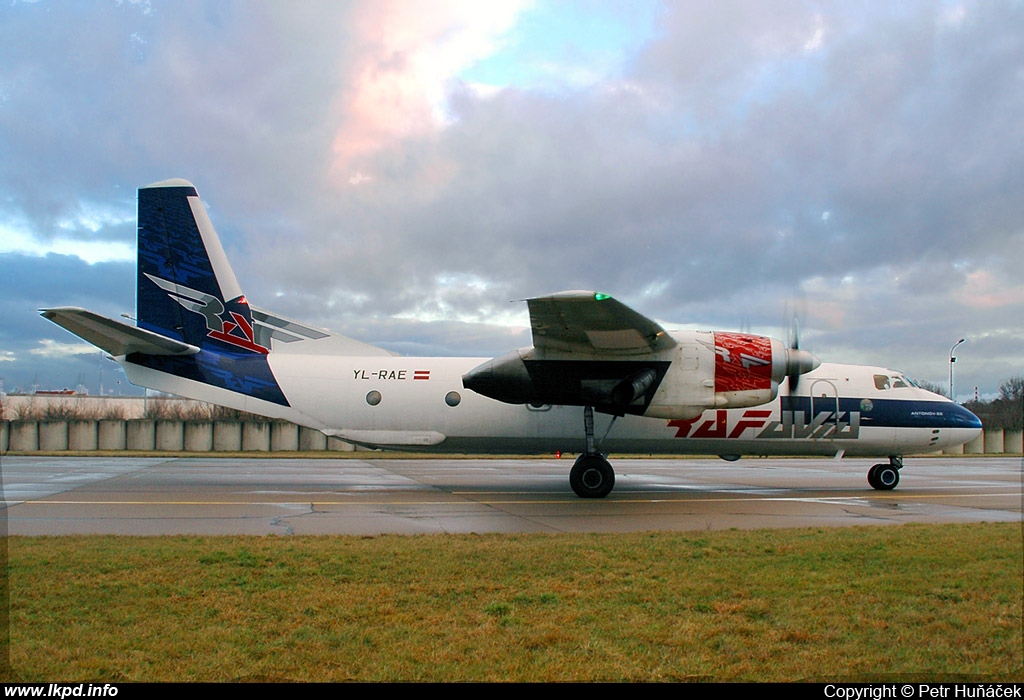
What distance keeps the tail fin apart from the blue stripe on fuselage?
533 inches

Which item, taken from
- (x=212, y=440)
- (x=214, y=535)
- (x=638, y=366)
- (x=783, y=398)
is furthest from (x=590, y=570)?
(x=212, y=440)

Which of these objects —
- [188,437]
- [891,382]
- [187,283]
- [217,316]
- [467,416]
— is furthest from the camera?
[188,437]

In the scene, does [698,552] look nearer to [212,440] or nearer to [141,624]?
[141,624]

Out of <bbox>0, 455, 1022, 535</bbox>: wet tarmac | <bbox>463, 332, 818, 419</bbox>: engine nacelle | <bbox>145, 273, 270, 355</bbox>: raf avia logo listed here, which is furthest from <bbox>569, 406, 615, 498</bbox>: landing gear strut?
<bbox>145, 273, 270, 355</bbox>: raf avia logo

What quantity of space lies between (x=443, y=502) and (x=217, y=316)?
7.60m

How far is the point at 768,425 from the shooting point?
16.3 m

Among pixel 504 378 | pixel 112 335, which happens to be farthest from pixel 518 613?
pixel 112 335

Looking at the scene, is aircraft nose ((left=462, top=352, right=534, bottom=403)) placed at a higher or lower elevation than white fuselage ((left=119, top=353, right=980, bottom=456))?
higher

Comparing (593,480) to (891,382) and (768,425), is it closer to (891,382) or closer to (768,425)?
(768,425)

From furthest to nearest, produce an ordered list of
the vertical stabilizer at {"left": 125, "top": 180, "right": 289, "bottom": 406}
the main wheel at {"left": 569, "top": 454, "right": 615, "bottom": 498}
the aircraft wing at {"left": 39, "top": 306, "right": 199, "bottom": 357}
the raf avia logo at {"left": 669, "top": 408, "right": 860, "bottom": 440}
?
1. the vertical stabilizer at {"left": 125, "top": 180, "right": 289, "bottom": 406}
2. the raf avia logo at {"left": 669, "top": 408, "right": 860, "bottom": 440}
3. the main wheel at {"left": 569, "top": 454, "right": 615, "bottom": 498}
4. the aircraft wing at {"left": 39, "top": 306, "right": 199, "bottom": 357}

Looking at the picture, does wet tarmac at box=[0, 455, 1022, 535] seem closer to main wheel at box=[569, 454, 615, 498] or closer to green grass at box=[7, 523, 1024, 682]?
main wheel at box=[569, 454, 615, 498]

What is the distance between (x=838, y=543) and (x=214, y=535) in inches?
298

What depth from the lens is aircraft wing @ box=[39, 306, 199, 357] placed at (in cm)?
1386

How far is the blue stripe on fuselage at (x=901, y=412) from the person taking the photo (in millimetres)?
16688
